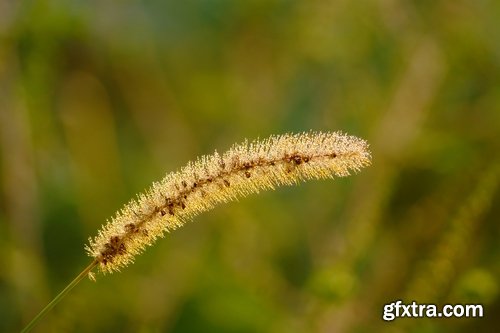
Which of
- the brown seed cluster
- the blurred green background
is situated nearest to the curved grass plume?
the brown seed cluster

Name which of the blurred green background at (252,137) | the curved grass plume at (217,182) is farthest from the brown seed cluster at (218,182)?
the blurred green background at (252,137)

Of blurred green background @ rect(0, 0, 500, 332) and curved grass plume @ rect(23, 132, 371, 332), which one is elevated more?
blurred green background @ rect(0, 0, 500, 332)

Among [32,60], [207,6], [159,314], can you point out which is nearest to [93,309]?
[159,314]

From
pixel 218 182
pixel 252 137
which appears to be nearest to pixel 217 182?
pixel 218 182

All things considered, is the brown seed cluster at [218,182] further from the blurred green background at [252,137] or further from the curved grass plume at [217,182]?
the blurred green background at [252,137]

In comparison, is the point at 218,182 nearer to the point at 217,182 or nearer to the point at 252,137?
the point at 217,182

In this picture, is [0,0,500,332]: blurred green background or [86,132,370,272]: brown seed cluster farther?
[0,0,500,332]: blurred green background

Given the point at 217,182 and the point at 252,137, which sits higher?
the point at 252,137

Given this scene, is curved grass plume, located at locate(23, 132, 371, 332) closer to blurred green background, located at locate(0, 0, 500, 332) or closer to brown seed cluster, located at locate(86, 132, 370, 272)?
brown seed cluster, located at locate(86, 132, 370, 272)
